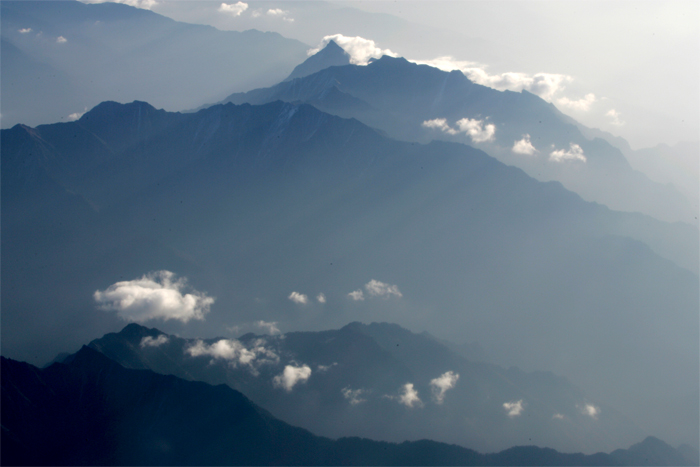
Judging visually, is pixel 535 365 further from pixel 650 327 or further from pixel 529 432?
pixel 650 327

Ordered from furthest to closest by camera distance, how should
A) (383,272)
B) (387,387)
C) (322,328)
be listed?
(383,272) < (322,328) < (387,387)

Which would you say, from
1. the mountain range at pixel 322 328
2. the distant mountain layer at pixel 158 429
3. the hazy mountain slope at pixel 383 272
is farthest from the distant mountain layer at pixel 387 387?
the hazy mountain slope at pixel 383 272

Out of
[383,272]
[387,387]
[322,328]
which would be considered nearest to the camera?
[387,387]

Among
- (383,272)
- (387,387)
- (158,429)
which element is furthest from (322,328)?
(158,429)

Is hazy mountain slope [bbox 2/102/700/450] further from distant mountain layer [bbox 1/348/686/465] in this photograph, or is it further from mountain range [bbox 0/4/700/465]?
distant mountain layer [bbox 1/348/686/465]

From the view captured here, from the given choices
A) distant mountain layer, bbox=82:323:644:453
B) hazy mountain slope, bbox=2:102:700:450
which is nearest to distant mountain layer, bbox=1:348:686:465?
distant mountain layer, bbox=82:323:644:453

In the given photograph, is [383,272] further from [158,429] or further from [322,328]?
[158,429]

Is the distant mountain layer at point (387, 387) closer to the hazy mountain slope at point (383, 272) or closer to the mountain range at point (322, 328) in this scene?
the mountain range at point (322, 328)
